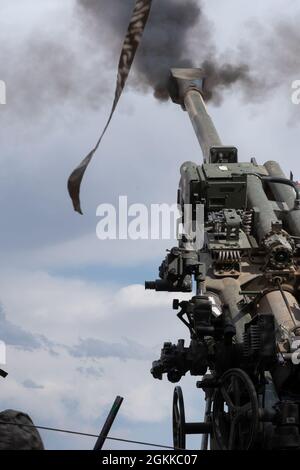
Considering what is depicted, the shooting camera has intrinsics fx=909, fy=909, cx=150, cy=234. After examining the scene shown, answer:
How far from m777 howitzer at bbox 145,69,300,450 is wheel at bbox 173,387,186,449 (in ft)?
0.05

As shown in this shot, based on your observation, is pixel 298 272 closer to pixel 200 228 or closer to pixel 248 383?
pixel 200 228

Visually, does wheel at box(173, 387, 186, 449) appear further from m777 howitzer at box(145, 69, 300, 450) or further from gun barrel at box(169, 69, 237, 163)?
gun barrel at box(169, 69, 237, 163)

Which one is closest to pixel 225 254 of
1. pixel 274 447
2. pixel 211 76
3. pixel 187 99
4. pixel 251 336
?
pixel 251 336

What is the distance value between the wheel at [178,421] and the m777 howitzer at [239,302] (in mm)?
16

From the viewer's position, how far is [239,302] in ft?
50.8

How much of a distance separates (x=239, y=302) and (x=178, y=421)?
2.45m

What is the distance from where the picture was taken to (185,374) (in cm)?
1464

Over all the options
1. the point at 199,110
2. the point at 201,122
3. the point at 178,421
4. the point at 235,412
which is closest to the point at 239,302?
the point at 178,421

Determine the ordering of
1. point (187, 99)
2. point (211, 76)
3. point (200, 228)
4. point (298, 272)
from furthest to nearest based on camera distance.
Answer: point (211, 76), point (187, 99), point (200, 228), point (298, 272)

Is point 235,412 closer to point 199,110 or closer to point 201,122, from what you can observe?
point 201,122

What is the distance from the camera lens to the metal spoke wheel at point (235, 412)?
12.2m

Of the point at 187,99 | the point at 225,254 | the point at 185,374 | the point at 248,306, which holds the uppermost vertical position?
the point at 187,99

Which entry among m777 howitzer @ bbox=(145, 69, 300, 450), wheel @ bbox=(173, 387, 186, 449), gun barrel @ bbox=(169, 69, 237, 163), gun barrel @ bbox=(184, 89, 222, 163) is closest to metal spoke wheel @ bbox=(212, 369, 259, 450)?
m777 howitzer @ bbox=(145, 69, 300, 450)

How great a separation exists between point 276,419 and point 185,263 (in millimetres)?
3420
